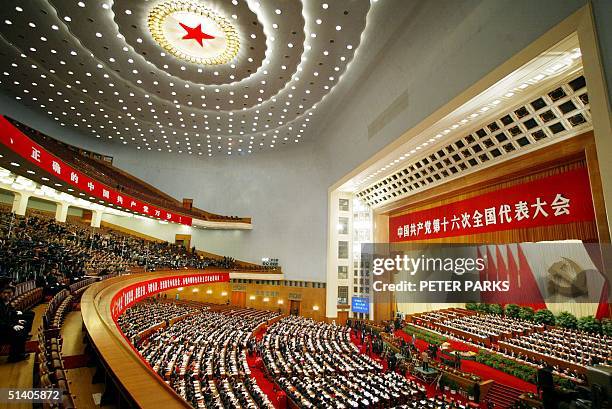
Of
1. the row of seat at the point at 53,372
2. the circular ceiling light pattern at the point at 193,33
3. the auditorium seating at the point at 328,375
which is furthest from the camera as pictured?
the circular ceiling light pattern at the point at 193,33

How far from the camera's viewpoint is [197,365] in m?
8.75

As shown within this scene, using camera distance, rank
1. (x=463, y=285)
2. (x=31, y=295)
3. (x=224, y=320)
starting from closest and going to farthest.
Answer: (x=31, y=295)
(x=224, y=320)
(x=463, y=285)

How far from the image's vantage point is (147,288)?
35.0 feet

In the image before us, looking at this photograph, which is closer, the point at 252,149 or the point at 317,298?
the point at 317,298

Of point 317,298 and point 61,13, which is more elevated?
point 61,13

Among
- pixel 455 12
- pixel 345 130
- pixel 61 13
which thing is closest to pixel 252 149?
pixel 345 130

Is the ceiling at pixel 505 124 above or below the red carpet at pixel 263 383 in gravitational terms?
above

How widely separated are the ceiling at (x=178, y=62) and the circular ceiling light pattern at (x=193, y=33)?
4cm

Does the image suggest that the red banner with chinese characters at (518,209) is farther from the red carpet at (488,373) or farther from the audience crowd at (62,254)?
the audience crowd at (62,254)

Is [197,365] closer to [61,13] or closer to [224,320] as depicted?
[224,320]

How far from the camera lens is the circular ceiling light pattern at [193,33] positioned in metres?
10.3

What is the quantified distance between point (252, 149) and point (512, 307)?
19.1 meters

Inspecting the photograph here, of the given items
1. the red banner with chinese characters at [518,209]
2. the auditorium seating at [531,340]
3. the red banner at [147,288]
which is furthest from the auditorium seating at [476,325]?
the red banner at [147,288]

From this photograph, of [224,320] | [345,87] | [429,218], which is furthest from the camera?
[224,320]
